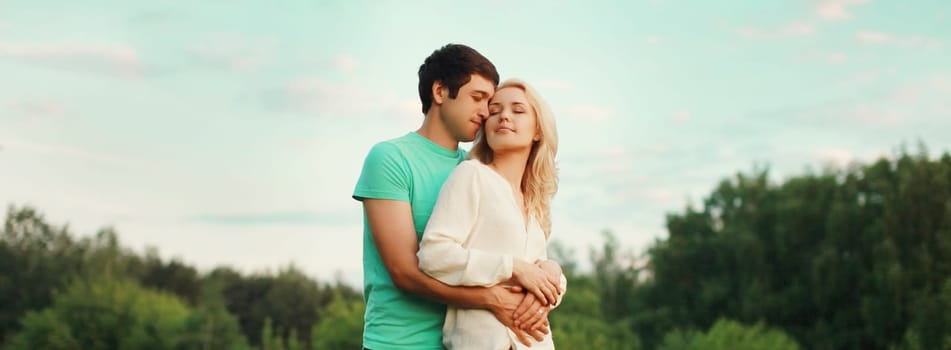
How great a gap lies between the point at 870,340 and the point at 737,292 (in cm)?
703

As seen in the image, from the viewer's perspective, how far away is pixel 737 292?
4847cm

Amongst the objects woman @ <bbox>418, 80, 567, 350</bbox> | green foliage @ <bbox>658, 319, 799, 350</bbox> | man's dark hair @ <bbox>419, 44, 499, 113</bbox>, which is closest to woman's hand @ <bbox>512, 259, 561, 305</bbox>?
woman @ <bbox>418, 80, 567, 350</bbox>

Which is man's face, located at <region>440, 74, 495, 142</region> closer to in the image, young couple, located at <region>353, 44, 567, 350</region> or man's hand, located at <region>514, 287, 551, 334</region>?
young couple, located at <region>353, 44, 567, 350</region>

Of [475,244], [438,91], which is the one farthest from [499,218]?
[438,91]

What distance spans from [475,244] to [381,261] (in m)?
0.42

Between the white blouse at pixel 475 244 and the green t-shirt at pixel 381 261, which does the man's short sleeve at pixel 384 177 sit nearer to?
the green t-shirt at pixel 381 261

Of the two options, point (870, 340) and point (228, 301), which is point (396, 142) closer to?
point (870, 340)

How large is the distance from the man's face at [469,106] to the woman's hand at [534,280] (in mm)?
621

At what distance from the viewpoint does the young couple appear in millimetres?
4445

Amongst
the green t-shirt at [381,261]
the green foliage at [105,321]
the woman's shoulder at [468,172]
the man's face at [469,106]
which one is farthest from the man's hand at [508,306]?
the green foliage at [105,321]

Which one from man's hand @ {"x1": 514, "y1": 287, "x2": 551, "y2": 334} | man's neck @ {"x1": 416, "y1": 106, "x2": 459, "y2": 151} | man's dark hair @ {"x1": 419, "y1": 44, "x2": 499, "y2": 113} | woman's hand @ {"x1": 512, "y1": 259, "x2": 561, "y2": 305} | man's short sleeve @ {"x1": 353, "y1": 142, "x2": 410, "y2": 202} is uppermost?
man's dark hair @ {"x1": 419, "y1": 44, "x2": 499, "y2": 113}

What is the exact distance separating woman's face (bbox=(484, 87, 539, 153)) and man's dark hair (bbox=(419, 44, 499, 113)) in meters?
0.12

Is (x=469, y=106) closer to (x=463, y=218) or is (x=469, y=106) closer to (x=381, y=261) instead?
(x=463, y=218)

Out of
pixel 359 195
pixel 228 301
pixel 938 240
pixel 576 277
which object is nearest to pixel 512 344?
pixel 359 195
